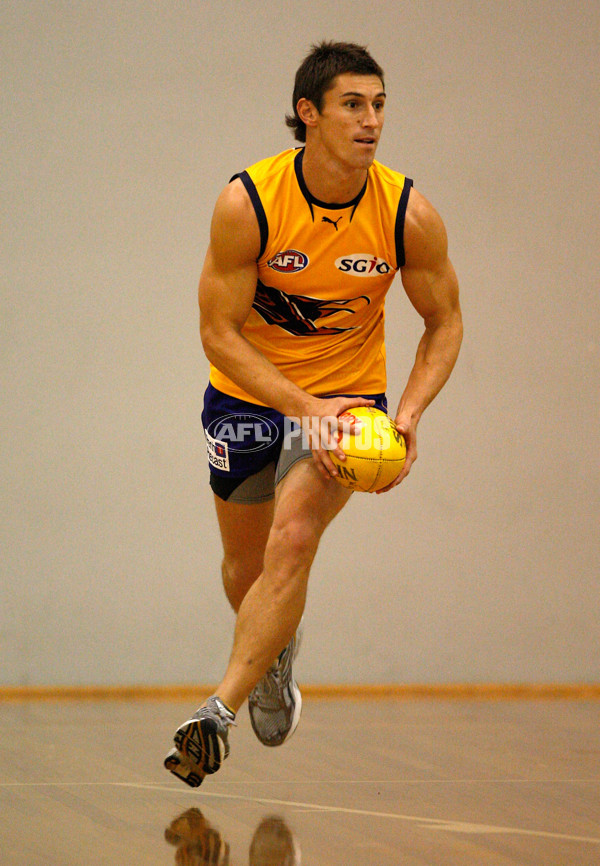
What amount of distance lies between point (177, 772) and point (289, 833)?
0.85 feet

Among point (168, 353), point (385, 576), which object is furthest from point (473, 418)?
point (168, 353)

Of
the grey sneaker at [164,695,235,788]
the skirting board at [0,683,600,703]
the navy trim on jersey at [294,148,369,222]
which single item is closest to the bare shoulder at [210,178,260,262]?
the navy trim on jersey at [294,148,369,222]

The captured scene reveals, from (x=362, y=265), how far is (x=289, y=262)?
0.57 feet

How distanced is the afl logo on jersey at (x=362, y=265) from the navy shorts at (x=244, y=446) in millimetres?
328

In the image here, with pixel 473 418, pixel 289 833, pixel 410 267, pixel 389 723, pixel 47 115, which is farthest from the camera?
pixel 473 418

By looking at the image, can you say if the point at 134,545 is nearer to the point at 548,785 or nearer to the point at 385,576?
the point at 385,576

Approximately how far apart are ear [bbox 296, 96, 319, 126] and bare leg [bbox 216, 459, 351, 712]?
34.3 inches

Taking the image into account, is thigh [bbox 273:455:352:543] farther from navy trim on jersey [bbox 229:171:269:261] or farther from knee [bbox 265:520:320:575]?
navy trim on jersey [bbox 229:171:269:261]

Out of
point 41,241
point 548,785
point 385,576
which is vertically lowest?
point 548,785

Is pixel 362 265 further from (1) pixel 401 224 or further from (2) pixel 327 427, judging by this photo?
(2) pixel 327 427

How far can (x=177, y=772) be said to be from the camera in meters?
2.24

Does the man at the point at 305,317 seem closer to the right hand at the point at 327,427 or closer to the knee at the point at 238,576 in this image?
the right hand at the point at 327,427

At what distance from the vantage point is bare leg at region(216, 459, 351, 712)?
91.5 inches

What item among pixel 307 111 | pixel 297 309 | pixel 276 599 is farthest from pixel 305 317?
pixel 276 599
